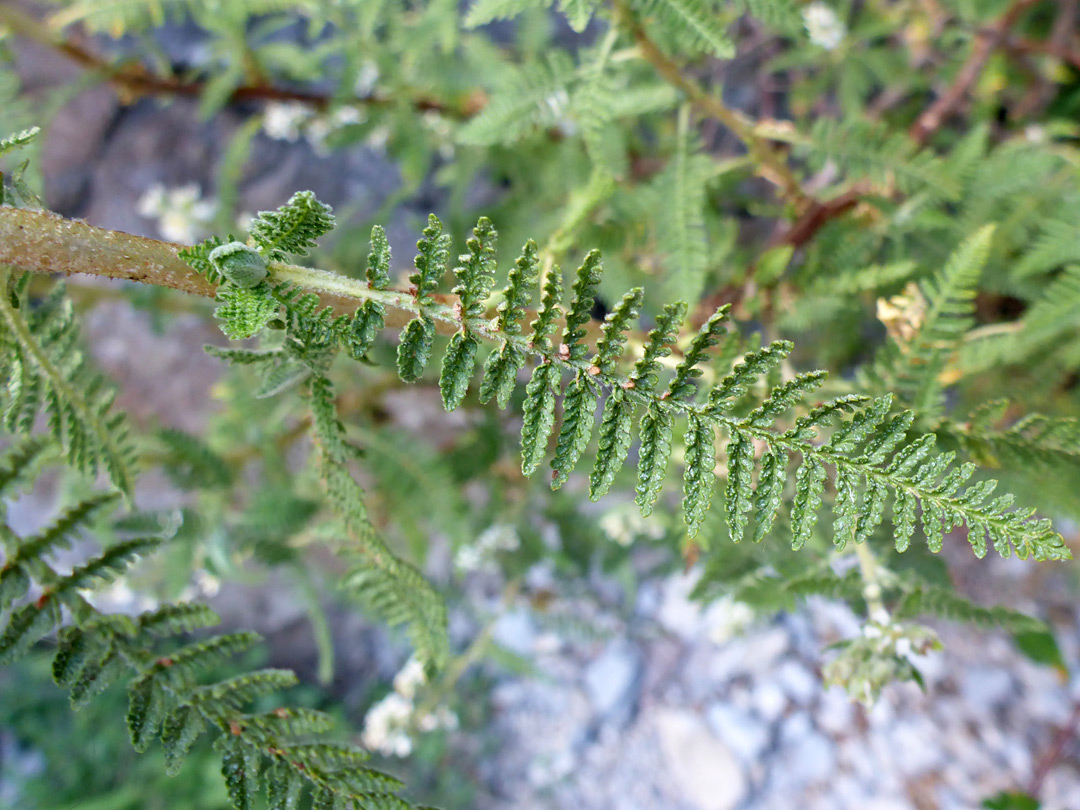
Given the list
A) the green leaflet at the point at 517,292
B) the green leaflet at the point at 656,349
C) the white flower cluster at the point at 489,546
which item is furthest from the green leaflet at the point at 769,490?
the white flower cluster at the point at 489,546

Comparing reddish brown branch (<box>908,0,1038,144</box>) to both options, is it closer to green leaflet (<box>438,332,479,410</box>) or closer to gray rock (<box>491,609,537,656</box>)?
green leaflet (<box>438,332,479,410</box>)

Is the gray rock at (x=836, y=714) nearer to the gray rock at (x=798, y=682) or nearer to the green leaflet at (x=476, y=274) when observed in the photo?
the gray rock at (x=798, y=682)

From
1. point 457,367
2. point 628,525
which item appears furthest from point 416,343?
point 628,525

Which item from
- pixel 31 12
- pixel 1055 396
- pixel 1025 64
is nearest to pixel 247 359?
pixel 1055 396

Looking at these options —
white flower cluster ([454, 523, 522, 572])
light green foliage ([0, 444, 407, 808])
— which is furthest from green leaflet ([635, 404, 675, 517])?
white flower cluster ([454, 523, 522, 572])

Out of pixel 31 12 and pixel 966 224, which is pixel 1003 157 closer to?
pixel 966 224
